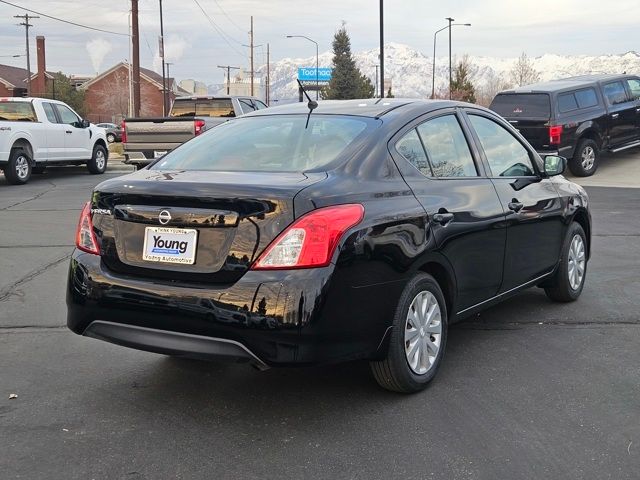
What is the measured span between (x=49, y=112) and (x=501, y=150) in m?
14.9

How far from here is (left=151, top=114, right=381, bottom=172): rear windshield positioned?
408 centimetres

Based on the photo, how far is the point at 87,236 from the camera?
3.95 metres

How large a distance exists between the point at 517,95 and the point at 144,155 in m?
8.04

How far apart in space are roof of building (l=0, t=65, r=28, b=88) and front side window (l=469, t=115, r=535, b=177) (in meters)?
74.4

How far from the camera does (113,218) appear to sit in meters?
3.78

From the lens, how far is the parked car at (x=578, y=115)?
14.9 meters

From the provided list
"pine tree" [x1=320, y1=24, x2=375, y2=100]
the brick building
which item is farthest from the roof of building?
"pine tree" [x1=320, y1=24, x2=375, y2=100]

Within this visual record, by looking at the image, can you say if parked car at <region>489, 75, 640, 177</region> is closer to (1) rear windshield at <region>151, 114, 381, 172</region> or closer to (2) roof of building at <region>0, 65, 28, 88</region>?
(1) rear windshield at <region>151, 114, 381, 172</region>

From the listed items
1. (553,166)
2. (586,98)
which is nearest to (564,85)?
(586,98)

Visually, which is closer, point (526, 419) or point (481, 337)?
point (526, 419)

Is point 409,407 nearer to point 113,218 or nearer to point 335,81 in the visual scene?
point 113,218

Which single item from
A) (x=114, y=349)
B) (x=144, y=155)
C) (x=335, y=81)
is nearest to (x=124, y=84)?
(x=335, y=81)

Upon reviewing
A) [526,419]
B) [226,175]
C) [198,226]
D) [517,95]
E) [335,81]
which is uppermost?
[335,81]

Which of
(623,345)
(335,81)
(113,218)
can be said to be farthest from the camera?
(335,81)
